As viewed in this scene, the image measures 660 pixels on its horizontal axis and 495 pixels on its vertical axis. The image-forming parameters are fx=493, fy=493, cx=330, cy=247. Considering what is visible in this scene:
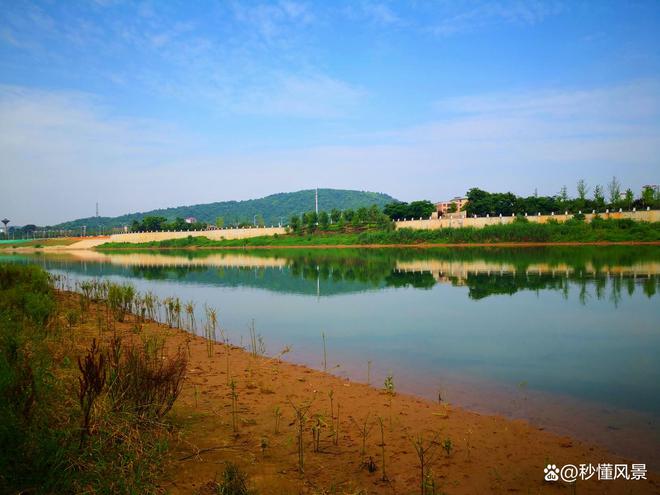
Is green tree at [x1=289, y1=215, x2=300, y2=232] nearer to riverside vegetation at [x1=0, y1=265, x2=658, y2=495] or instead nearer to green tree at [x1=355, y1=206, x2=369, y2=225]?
green tree at [x1=355, y1=206, x2=369, y2=225]

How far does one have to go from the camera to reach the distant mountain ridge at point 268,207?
164875 mm

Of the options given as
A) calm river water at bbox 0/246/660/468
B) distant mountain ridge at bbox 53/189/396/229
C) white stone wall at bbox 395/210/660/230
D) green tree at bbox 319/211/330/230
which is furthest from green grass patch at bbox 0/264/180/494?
distant mountain ridge at bbox 53/189/396/229

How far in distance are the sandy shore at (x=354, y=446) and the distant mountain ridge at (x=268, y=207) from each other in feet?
484

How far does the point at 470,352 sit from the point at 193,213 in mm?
180541

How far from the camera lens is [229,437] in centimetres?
540

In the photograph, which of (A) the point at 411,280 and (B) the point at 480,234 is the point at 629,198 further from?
(A) the point at 411,280

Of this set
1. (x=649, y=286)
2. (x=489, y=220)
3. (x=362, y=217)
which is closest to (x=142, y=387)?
(x=649, y=286)

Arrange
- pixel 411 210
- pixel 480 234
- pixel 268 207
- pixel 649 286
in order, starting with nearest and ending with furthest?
pixel 649 286, pixel 480 234, pixel 411 210, pixel 268 207

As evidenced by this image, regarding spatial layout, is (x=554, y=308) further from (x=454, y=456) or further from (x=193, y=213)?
(x=193, y=213)

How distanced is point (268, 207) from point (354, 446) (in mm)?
170445

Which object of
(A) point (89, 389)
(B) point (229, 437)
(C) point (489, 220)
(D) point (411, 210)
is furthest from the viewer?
(D) point (411, 210)

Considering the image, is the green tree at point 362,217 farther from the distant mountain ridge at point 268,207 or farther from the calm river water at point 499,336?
the distant mountain ridge at point 268,207

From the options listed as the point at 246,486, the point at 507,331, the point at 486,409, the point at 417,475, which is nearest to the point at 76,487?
the point at 246,486

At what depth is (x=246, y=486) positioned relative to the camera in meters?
4.11
